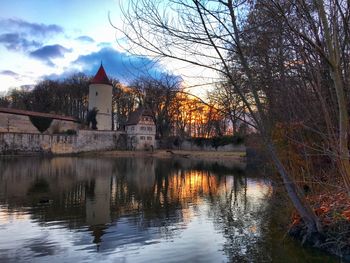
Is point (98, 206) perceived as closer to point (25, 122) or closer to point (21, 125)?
point (21, 125)

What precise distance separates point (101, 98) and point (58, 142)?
10.6 metres

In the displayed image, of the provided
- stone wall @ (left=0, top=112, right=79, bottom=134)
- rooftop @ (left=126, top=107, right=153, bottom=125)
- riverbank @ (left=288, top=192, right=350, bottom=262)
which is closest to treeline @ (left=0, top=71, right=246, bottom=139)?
rooftop @ (left=126, top=107, right=153, bottom=125)

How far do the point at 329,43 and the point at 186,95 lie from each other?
108 inches

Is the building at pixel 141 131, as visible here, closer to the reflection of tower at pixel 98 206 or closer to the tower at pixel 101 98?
the tower at pixel 101 98

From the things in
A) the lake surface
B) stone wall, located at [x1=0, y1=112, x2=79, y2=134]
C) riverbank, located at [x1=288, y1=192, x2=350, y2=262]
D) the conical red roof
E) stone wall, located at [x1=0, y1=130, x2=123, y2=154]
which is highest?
the conical red roof

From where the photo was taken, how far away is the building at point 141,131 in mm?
62878

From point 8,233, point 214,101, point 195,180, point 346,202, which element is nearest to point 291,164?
point 346,202

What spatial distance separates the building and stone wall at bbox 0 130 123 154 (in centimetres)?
227

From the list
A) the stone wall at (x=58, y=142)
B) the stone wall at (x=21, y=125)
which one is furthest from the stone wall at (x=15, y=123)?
the stone wall at (x=58, y=142)

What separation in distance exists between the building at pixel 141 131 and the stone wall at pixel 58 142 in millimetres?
2271

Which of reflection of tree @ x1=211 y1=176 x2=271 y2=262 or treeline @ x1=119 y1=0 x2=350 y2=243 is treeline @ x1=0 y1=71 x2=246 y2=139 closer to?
reflection of tree @ x1=211 y1=176 x2=271 y2=262

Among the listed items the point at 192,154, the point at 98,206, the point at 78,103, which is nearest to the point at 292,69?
the point at 98,206

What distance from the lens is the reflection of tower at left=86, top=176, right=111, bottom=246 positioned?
11445 millimetres

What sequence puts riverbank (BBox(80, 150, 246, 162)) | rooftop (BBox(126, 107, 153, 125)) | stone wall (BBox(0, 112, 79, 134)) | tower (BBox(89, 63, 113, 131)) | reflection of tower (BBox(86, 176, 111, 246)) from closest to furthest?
reflection of tower (BBox(86, 176, 111, 246))
riverbank (BBox(80, 150, 246, 162))
stone wall (BBox(0, 112, 79, 134))
rooftop (BBox(126, 107, 153, 125))
tower (BBox(89, 63, 113, 131))
